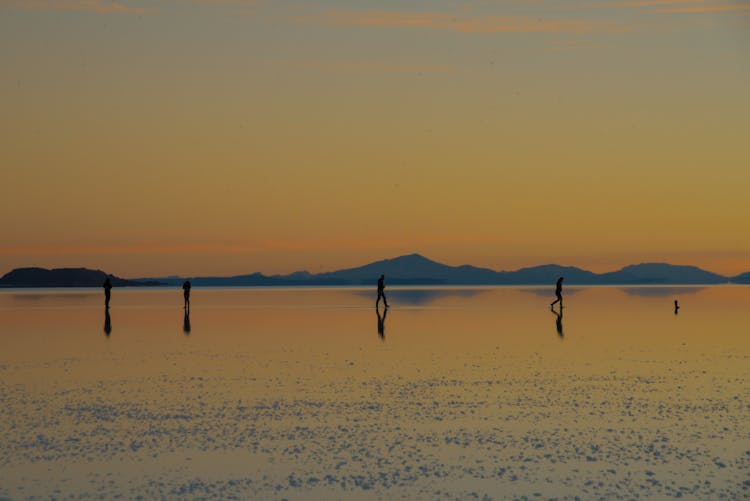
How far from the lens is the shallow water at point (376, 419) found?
37.3 feet

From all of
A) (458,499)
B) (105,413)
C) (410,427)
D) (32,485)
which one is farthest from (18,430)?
(458,499)

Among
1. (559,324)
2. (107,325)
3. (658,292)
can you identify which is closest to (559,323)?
(559,324)

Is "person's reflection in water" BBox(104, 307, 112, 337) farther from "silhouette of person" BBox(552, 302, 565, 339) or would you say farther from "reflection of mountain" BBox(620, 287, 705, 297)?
"reflection of mountain" BBox(620, 287, 705, 297)

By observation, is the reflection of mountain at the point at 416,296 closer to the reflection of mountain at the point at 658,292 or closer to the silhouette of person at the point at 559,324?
the reflection of mountain at the point at 658,292

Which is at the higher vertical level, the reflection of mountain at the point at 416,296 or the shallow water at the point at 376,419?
the reflection of mountain at the point at 416,296

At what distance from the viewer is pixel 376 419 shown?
A: 15453 millimetres

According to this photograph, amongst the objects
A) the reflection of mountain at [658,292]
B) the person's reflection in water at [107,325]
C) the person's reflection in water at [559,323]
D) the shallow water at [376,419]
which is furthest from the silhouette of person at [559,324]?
the reflection of mountain at [658,292]

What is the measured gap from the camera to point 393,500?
1051 cm

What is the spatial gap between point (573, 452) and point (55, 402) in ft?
33.2

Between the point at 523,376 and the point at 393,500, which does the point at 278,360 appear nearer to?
the point at 523,376

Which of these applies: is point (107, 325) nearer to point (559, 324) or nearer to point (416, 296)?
point (559, 324)

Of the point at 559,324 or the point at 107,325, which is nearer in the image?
the point at 559,324

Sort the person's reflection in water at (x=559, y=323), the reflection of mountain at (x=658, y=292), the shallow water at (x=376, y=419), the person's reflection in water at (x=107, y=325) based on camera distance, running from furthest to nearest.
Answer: the reflection of mountain at (x=658, y=292) → the person's reflection in water at (x=107, y=325) → the person's reflection in water at (x=559, y=323) → the shallow water at (x=376, y=419)

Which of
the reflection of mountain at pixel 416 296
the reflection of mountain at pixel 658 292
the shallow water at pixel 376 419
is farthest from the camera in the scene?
the reflection of mountain at pixel 658 292
